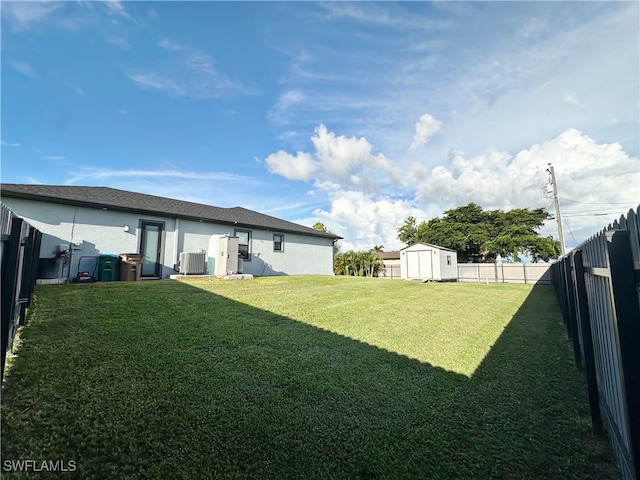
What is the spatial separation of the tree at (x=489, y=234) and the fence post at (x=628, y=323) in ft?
99.2

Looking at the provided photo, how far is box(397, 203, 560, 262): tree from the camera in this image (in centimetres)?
2627

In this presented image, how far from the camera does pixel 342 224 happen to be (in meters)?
35.3

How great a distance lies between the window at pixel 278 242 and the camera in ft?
47.6

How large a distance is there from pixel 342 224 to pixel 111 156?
2664cm

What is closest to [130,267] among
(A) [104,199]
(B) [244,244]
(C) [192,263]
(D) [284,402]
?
(C) [192,263]

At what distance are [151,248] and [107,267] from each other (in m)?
1.80

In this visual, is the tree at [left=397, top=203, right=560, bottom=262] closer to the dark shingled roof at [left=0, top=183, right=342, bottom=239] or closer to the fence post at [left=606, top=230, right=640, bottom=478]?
the dark shingled roof at [left=0, top=183, right=342, bottom=239]

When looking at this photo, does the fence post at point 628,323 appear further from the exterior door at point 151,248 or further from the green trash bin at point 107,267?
the exterior door at point 151,248

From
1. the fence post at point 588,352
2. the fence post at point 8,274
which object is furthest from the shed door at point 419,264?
the fence post at point 8,274

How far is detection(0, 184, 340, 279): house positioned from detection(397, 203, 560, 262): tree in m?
22.4

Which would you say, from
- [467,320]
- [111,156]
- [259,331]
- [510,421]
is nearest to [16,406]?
[259,331]

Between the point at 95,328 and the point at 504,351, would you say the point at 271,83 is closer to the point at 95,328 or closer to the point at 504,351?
the point at 95,328

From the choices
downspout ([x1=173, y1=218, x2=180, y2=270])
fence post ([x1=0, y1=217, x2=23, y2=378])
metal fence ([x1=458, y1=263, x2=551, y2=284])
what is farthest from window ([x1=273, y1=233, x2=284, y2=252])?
metal fence ([x1=458, y1=263, x2=551, y2=284])

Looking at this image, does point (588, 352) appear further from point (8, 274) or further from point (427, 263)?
point (427, 263)
